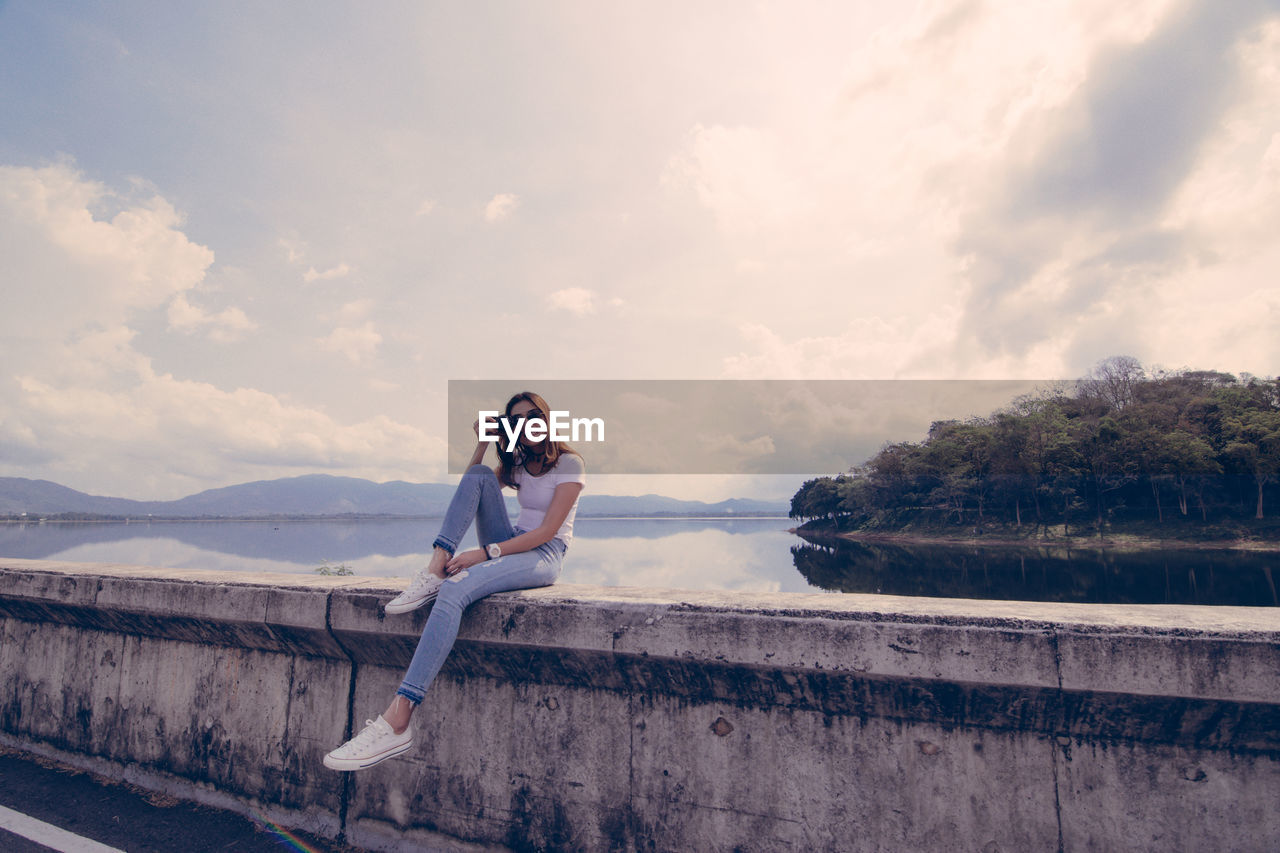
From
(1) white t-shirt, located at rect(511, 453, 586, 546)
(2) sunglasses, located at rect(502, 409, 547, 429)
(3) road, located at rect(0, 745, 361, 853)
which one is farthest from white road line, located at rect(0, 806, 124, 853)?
(2) sunglasses, located at rect(502, 409, 547, 429)

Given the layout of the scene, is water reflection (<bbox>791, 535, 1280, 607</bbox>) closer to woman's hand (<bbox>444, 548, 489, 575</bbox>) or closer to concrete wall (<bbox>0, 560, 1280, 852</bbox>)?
concrete wall (<bbox>0, 560, 1280, 852</bbox>)

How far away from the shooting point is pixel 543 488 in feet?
11.7

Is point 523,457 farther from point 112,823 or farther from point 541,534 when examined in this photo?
point 112,823

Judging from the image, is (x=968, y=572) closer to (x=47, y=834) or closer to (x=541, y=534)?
(x=541, y=534)

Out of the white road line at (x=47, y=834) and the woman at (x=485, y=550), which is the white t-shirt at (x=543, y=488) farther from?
the white road line at (x=47, y=834)

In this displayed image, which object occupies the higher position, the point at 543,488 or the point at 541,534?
the point at 543,488

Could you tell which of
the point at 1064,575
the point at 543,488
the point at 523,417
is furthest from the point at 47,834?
the point at 1064,575

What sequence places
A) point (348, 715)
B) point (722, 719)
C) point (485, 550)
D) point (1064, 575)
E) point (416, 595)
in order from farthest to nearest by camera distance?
1. point (1064, 575)
2. point (485, 550)
3. point (348, 715)
4. point (416, 595)
5. point (722, 719)

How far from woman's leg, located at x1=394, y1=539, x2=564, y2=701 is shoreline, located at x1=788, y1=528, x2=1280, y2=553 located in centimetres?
6712

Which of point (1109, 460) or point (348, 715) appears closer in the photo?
point (348, 715)

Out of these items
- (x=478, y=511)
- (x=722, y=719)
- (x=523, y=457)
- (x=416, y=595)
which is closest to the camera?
(x=722, y=719)

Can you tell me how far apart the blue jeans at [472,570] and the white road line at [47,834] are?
1.64 meters

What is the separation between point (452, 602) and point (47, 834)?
7.59 feet

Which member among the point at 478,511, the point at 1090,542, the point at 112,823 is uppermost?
the point at 478,511
